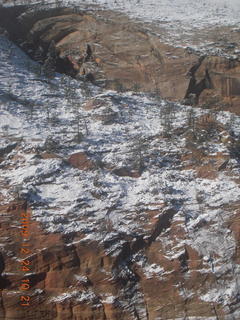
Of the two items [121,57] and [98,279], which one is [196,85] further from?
[98,279]

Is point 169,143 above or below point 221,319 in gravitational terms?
above

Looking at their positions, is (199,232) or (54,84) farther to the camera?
(54,84)

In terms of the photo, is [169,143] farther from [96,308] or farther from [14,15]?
[14,15]

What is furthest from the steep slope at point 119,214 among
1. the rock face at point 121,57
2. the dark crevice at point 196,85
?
the rock face at point 121,57

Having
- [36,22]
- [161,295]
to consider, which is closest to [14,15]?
[36,22]
